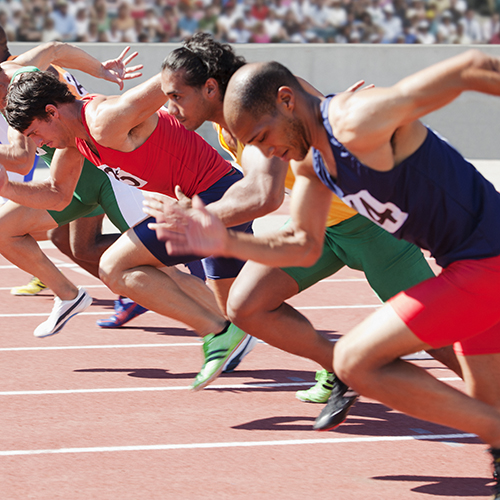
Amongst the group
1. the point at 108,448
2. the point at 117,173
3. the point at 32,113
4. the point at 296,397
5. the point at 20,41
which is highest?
the point at 32,113

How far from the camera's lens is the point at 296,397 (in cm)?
443

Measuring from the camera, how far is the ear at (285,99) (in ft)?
9.23

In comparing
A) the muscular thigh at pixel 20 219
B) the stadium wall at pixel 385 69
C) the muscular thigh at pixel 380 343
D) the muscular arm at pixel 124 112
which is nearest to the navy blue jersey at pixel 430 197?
the muscular thigh at pixel 380 343

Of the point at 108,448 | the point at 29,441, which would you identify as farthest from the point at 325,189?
the point at 29,441

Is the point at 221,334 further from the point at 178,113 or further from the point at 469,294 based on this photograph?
the point at 469,294

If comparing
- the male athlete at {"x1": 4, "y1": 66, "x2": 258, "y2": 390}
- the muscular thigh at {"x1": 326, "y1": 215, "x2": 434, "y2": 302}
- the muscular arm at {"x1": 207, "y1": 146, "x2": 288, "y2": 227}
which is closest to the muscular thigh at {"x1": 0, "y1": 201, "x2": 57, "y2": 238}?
the male athlete at {"x1": 4, "y1": 66, "x2": 258, "y2": 390}

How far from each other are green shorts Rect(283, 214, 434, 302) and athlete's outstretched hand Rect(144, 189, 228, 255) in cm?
113

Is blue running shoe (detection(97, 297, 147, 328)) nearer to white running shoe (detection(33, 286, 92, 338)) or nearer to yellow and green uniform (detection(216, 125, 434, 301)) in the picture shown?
white running shoe (detection(33, 286, 92, 338))

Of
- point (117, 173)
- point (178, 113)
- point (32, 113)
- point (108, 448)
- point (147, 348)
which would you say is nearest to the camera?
point (108, 448)

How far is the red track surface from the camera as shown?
10.7 feet

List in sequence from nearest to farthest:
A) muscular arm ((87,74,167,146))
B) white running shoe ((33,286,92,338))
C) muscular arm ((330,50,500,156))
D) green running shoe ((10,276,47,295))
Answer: muscular arm ((330,50,500,156)), muscular arm ((87,74,167,146)), white running shoe ((33,286,92,338)), green running shoe ((10,276,47,295))

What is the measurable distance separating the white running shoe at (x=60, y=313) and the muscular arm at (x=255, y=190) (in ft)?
6.73

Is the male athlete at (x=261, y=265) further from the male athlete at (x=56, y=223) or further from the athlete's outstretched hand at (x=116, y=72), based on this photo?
the athlete's outstretched hand at (x=116, y=72)

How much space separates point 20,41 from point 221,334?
1300 centimetres
